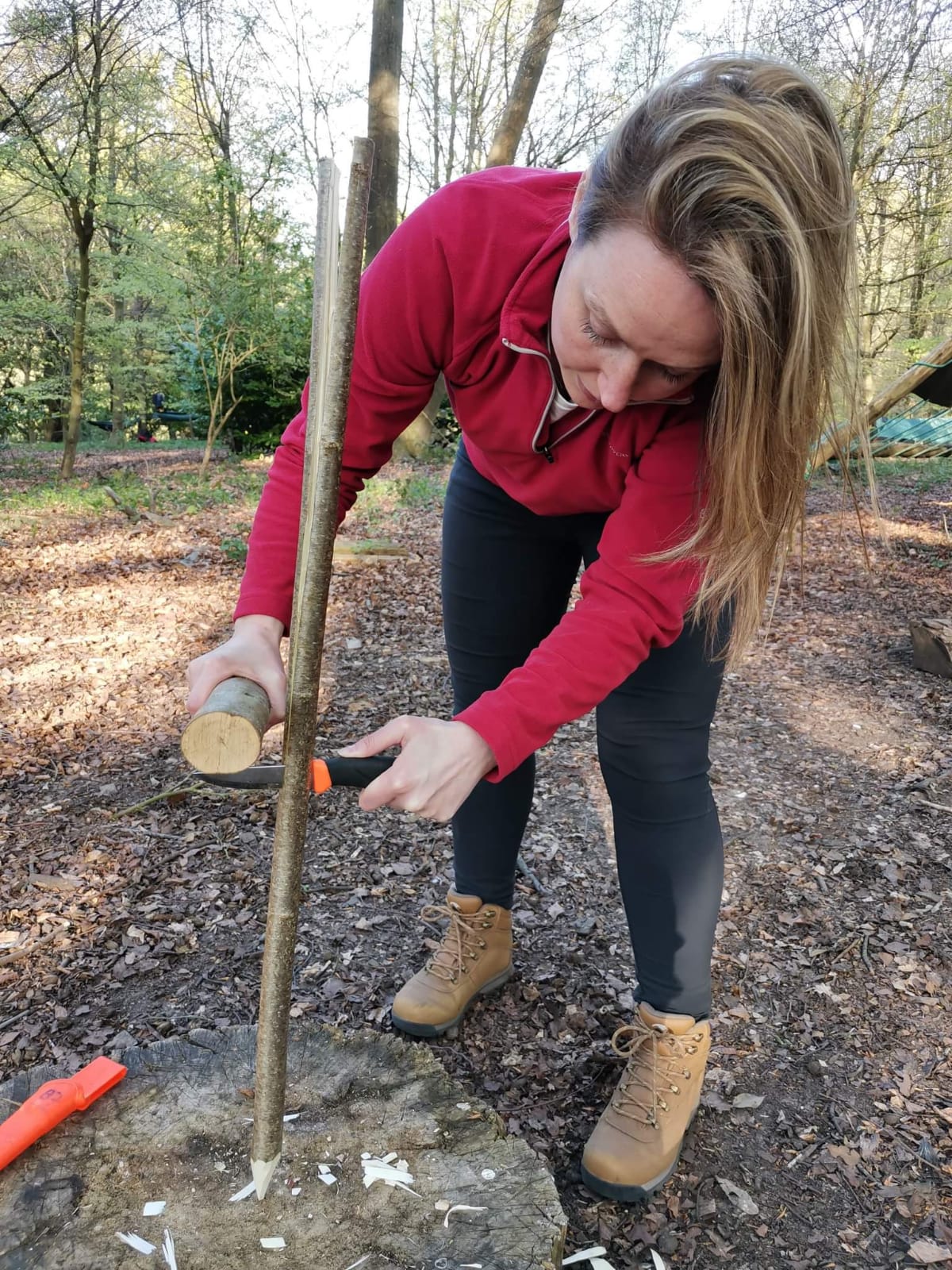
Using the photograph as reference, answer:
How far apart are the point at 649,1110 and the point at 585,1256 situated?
0.27m

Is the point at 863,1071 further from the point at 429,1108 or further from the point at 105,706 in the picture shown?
the point at 105,706

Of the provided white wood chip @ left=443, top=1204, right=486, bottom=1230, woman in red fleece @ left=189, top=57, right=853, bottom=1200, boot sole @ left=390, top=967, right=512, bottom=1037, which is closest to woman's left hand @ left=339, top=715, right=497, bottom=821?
woman in red fleece @ left=189, top=57, right=853, bottom=1200

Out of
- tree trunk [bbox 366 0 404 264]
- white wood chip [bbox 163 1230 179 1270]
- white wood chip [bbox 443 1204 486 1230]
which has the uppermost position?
tree trunk [bbox 366 0 404 264]

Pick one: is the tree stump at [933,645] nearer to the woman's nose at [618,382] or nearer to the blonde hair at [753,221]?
the blonde hair at [753,221]

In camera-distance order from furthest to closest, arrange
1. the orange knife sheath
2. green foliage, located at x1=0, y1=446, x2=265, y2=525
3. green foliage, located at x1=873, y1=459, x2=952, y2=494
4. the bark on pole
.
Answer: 1. green foliage, located at x1=873, y1=459, x2=952, y2=494
2. green foliage, located at x1=0, y1=446, x2=265, y2=525
3. the orange knife sheath
4. the bark on pole

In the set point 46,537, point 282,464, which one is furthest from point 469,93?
point 282,464

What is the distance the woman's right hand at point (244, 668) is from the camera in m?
1.11

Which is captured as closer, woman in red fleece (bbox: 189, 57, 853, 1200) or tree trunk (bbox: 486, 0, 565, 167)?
woman in red fleece (bbox: 189, 57, 853, 1200)

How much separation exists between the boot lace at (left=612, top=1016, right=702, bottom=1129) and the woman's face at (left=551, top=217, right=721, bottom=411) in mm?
1177

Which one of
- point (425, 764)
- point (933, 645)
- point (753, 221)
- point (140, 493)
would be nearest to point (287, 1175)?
point (425, 764)

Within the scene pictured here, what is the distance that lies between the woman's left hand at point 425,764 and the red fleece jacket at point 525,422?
0.34 ft

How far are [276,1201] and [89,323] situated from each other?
10.6m

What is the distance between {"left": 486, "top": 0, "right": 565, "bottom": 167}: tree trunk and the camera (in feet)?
32.0

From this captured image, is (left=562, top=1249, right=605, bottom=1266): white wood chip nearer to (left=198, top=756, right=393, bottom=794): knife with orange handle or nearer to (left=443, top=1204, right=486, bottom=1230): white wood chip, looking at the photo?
(left=443, top=1204, right=486, bottom=1230): white wood chip
